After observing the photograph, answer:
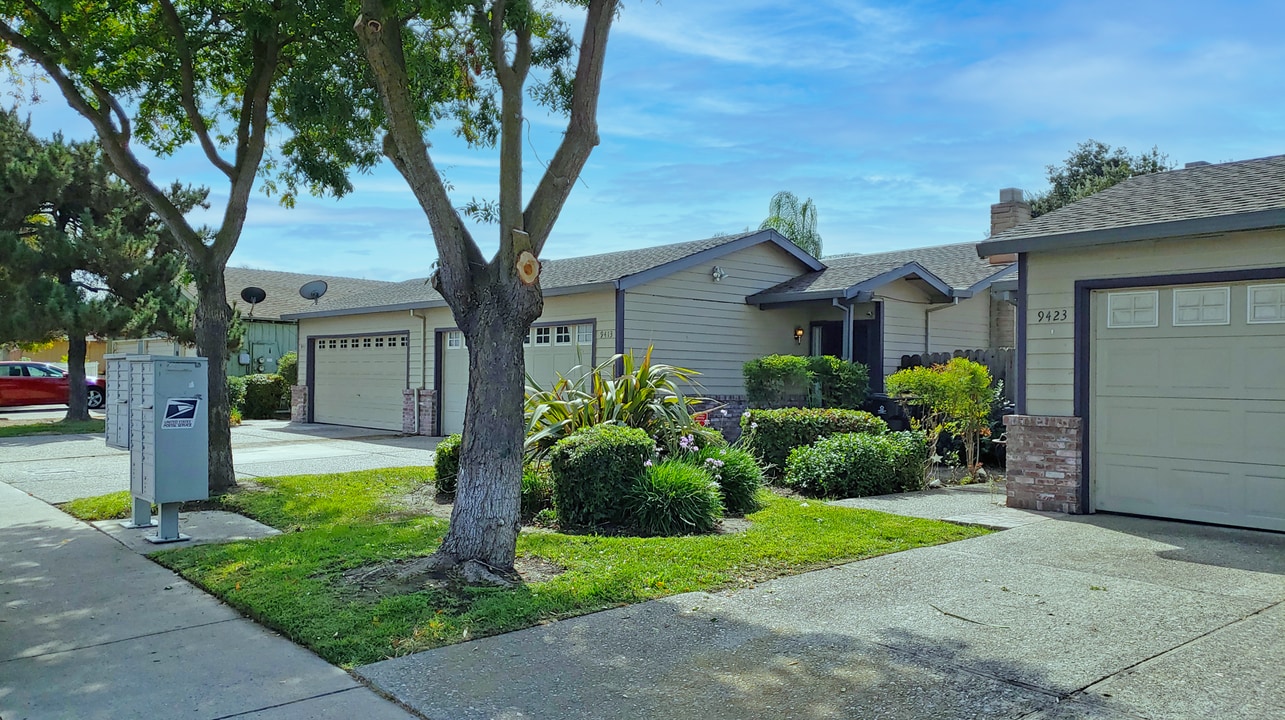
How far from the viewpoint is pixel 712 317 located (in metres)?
15.7

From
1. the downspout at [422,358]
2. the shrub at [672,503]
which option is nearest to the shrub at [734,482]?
the shrub at [672,503]

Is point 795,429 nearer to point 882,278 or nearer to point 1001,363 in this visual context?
point 882,278

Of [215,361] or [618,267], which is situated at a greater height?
[618,267]

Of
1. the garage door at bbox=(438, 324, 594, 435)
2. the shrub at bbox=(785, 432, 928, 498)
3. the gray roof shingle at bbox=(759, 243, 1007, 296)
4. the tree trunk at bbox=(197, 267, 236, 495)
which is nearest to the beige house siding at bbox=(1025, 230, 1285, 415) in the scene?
the shrub at bbox=(785, 432, 928, 498)

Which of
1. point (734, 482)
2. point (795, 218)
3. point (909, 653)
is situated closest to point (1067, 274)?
point (734, 482)

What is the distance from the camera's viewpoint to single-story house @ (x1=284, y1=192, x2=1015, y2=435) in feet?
48.8

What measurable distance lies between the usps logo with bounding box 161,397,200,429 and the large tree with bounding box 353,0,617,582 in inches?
110

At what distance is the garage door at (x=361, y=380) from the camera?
1964cm

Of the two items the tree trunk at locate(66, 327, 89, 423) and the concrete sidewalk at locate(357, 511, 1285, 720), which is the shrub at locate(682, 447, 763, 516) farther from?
the tree trunk at locate(66, 327, 89, 423)

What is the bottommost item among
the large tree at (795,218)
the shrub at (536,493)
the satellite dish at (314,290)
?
the shrub at (536,493)

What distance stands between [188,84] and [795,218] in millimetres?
27655

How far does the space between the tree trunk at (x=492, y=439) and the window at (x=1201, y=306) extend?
5.95 m

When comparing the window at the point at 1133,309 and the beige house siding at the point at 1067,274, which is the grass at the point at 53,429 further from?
the window at the point at 1133,309

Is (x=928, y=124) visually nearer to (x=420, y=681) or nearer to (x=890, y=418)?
(x=890, y=418)
